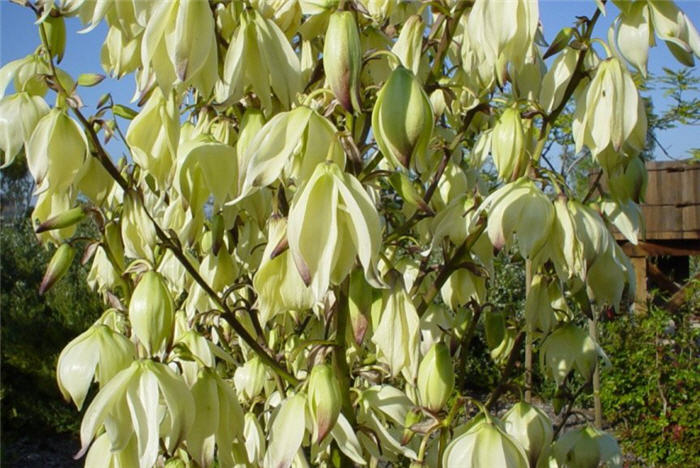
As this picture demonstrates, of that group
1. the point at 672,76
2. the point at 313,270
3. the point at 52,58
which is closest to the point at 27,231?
the point at 672,76

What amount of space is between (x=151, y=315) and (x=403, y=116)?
0.98 feet

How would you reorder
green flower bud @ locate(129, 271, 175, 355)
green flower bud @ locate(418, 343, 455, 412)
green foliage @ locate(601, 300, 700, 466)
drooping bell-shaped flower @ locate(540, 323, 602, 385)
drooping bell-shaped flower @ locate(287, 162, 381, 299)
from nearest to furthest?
drooping bell-shaped flower @ locate(287, 162, 381, 299) < green flower bud @ locate(129, 271, 175, 355) < green flower bud @ locate(418, 343, 455, 412) < drooping bell-shaped flower @ locate(540, 323, 602, 385) < green foliage @ locate(601, 300, 700, 466)

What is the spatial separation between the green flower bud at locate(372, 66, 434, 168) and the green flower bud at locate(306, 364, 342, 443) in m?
0.22

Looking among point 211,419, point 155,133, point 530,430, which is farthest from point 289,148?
point 530,430

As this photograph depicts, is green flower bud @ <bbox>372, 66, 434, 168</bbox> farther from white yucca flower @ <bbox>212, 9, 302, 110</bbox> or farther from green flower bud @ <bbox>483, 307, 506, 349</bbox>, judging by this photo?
green flower bud @ <bbox>483, 307, 506, 349</bbox>

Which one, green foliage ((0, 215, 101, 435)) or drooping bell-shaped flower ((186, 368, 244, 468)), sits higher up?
drooping bell-shaped flower ((186, 368, 244, 468))

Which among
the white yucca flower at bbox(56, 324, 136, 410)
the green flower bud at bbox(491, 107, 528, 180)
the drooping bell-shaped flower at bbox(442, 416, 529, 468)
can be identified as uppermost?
the green flower bud at bbox(491, 107, 528, 180)

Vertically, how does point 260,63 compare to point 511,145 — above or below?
above

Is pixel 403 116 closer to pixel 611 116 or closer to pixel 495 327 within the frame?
pixel 611 116

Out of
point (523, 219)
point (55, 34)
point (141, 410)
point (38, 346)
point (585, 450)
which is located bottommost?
point (38, 346)

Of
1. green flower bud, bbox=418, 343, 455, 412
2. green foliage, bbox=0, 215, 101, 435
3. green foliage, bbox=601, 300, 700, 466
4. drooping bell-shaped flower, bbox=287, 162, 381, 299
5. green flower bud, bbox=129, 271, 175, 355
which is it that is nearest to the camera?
drooping bell-shaped flower, bbox=287, 162, 381, 299

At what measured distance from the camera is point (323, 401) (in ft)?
2.07

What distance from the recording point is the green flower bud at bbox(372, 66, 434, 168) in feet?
1.88

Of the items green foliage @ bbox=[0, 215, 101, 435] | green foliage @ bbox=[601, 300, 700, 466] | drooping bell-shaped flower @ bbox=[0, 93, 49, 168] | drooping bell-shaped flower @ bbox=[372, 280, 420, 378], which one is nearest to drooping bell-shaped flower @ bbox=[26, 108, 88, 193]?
drooping bell-shaped flower @ bbox=[0, 93, 49, 168]
